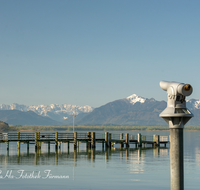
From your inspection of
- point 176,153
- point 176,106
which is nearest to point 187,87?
point 176,106

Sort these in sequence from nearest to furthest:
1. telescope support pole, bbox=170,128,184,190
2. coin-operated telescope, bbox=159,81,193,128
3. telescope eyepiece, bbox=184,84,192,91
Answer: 1. telescope eyepiece, bbox=184,84,192,91
2. coin-operated telescope, bbox=159,81,193,128
3. telescope support pole, bbox=170,128,184,190

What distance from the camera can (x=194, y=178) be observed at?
1150 inches

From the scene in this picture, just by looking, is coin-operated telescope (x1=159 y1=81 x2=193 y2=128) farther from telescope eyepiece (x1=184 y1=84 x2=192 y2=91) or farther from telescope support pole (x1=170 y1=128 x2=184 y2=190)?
telescope support pole (x1=170 y1=128 x2=184 y2=190)

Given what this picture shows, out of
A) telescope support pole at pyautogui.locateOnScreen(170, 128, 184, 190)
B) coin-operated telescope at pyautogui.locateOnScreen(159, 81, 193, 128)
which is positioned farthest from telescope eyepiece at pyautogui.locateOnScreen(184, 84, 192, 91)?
telescope support pole at pyautogui.locateOnScreen(170, 128, 184, 190)

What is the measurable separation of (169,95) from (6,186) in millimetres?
18064

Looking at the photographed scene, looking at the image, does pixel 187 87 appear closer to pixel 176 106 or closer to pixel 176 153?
pixel 176 106

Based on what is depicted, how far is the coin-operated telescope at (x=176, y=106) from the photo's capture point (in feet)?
33.6

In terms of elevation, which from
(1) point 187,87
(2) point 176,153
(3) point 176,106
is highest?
(1) point 187,87

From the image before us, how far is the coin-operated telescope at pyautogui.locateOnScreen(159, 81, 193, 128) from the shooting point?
1025 centimetres

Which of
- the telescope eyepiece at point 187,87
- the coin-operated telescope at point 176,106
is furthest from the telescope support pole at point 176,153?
the telescope eyepiece at point 187,87

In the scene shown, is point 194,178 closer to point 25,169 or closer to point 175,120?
point 25,169

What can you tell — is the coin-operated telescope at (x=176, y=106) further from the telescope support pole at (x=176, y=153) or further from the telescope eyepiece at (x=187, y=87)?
the telescope support pole at (x=176, y=153)

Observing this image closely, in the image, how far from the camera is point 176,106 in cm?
1041

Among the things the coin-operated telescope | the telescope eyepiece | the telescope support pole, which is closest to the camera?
the telescope eyepiece
